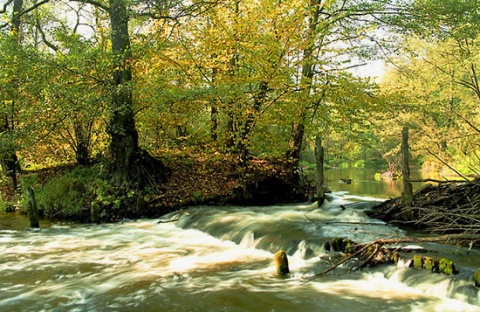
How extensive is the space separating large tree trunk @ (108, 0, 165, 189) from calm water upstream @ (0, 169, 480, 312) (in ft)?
8.33

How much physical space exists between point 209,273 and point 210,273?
2cm

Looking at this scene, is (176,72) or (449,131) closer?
(176,72)

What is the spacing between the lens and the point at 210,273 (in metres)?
7.44

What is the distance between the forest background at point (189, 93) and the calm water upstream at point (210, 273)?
3081mm

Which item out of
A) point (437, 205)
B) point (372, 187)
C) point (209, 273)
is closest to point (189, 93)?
point (209, 273)

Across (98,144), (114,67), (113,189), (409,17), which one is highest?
(409,17)

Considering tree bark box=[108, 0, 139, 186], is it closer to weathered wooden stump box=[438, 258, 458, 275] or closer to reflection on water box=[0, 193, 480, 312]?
reflection on water box=[0, 193, 480, 312]

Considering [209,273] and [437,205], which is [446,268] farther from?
[209,273]

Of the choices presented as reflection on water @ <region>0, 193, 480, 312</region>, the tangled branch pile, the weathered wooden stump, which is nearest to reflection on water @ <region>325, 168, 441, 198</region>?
the tangled branch pile

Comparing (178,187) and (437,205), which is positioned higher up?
(178,187)

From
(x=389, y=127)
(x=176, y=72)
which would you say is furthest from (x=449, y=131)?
(x=176, y=72)

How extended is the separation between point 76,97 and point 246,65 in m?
6.01

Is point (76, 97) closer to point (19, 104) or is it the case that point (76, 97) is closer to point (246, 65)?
point (19, 104)

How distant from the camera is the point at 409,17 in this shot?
48.0ft
